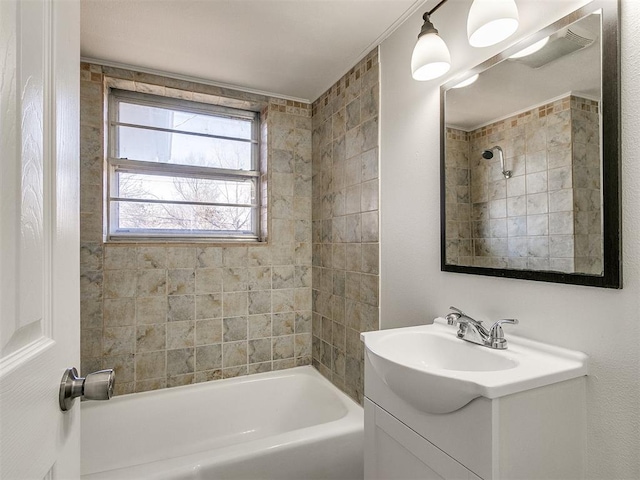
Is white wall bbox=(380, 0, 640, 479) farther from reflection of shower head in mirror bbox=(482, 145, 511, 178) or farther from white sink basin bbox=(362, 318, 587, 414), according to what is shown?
reflection of shower head in mirror bbox=(482, 145, 511, 178)

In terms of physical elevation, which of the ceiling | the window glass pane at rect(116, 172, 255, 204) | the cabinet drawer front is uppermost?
the ceiling

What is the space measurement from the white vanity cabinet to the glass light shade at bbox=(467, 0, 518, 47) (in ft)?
3.41

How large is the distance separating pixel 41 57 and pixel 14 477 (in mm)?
517

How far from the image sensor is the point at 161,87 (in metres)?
2.21

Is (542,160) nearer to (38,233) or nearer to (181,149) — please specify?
(38,233)

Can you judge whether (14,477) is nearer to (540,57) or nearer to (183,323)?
(540,57)

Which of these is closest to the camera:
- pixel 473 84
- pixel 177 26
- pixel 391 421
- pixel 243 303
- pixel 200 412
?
pixel 391 421

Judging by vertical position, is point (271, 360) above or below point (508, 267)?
below

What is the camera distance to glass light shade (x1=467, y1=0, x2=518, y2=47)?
102 cm

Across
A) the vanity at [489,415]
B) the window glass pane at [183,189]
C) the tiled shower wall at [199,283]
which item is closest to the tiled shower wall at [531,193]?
the vanity at [489,415]

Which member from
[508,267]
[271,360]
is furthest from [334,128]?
[271,360]

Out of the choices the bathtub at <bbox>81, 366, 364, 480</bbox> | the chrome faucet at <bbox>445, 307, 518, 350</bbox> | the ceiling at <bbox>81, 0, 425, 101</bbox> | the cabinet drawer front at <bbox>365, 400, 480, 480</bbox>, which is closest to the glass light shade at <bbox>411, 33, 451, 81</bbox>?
the ceiling at <bbox>81, 0, 425, 101</bbox>

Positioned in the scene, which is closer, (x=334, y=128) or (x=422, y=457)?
(x=422, y=457)

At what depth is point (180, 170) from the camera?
237 centimetres
